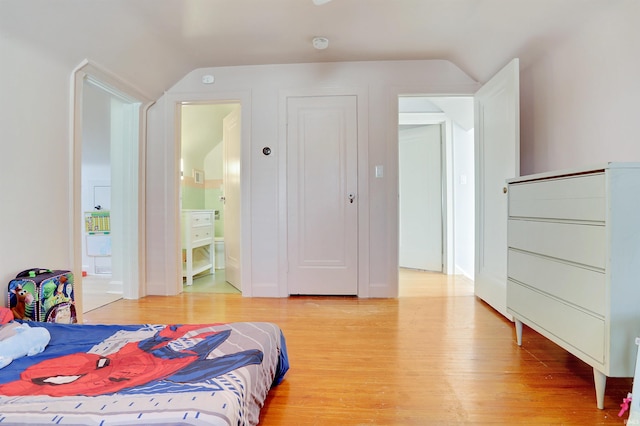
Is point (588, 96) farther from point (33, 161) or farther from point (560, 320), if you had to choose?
point (33, 161)

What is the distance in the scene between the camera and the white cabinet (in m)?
3.46

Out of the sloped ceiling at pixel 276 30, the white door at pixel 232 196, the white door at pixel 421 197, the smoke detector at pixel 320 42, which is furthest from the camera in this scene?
the white door at pixel 421 197

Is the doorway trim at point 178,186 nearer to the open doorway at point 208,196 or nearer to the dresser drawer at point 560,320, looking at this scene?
the open doorway at point 208,196

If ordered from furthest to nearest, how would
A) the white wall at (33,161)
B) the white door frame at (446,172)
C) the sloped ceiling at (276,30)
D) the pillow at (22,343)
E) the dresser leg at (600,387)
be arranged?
the white door frame at (446,172)
the sloped ceiling at (276,30)
the white wall at (33,161)
the dresser leg at (600,387)
the pillow at (22,343)

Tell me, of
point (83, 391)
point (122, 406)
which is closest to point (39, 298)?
point (83, 391)

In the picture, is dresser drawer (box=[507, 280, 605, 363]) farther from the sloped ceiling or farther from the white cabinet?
the white cabinet

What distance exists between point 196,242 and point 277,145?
1.53m

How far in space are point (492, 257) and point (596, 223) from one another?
Answer: 4.58ft

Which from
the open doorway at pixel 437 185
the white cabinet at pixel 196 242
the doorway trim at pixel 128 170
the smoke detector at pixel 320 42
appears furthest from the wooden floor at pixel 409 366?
the smoke detector at pixel 320 42

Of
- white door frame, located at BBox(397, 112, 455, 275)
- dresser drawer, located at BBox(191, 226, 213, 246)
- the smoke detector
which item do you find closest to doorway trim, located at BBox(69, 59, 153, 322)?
dresser drawer, located at BBox(191, 226, 213, 246)

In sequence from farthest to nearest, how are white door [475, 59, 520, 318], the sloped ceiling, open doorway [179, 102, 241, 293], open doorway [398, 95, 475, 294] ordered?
1. open doorway [398, 95, 475, 294]
2. open doorway [179, 102, 241, 293]
3. white door [475, 59, 520, 318]
4. the sloped ceiling

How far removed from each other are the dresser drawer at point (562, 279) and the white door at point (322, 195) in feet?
4.79

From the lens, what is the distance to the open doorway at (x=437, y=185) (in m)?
3.85

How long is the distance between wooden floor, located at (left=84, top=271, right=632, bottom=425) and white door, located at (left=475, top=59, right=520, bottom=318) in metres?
0.27
